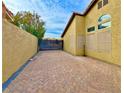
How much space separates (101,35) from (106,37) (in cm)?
76

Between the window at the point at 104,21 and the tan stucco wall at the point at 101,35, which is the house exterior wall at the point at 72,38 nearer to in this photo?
the tan stucco wall at the point at 101,35

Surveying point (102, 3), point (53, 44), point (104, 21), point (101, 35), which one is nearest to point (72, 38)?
point (101, 35)

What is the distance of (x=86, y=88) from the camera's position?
3.41m

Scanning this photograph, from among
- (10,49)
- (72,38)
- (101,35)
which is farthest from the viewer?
(72,38)

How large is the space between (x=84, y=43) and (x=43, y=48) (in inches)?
439

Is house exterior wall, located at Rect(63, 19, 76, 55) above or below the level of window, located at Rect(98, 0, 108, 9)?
below

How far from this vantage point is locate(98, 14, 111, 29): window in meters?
7.65

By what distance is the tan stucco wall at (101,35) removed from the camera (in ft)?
22.0

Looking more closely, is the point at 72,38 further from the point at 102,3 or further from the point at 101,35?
the point at 102,3

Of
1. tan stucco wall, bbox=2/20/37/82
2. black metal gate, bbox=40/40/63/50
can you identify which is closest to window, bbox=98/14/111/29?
tan stucco wall, bbox=2/20/37/82

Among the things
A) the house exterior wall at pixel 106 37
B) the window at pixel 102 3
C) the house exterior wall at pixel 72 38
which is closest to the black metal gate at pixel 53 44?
the house exterior wall at pixel 72 38

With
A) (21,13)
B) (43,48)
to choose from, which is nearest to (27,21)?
(21,13)

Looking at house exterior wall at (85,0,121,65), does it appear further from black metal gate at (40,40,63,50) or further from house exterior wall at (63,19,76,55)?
black metal gate at (40,40,63,50)

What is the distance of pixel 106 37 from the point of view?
7844 mm
